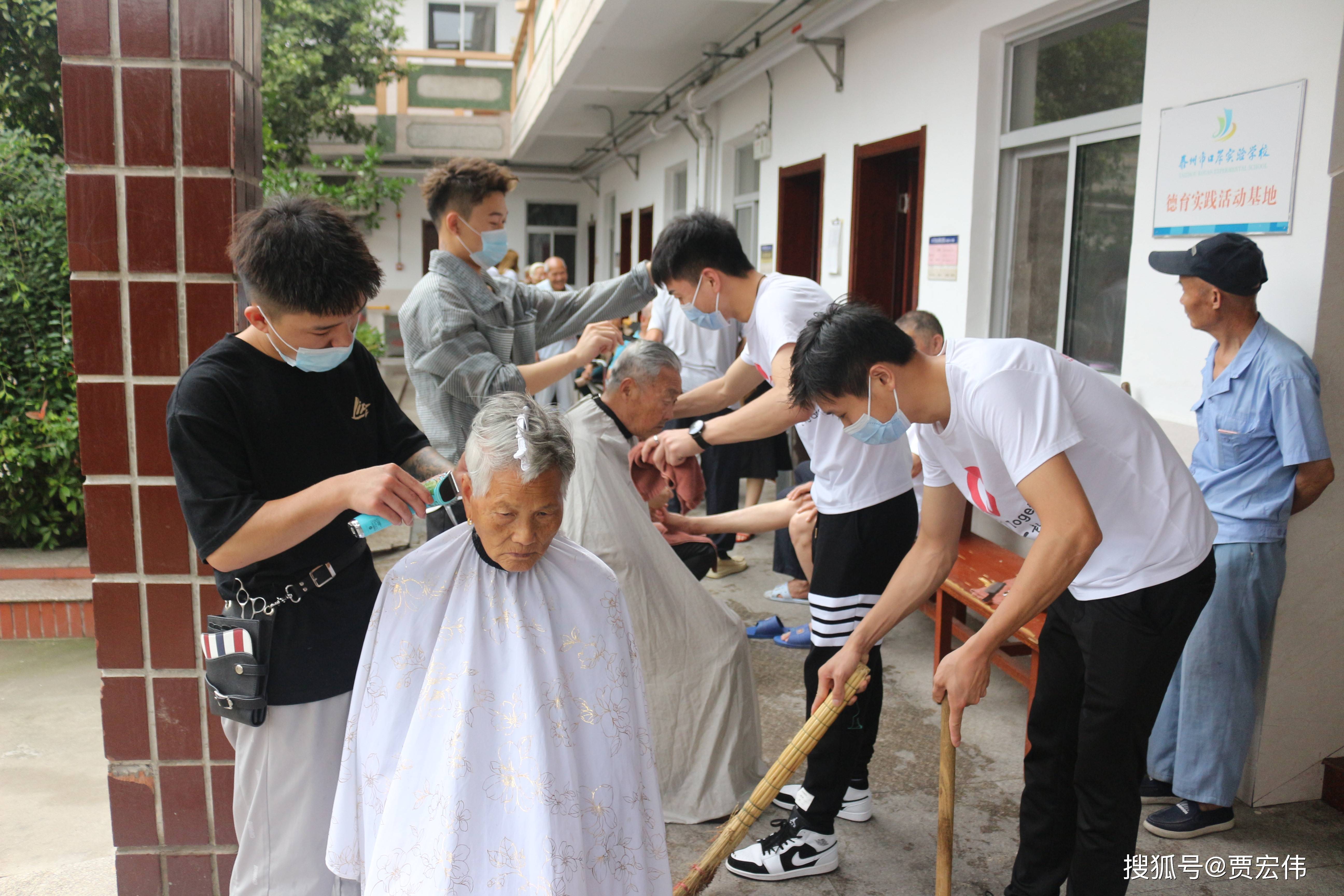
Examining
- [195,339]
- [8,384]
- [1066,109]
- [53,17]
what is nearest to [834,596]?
[195,339]

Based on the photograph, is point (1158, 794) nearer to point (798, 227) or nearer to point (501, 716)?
point (501, 716)

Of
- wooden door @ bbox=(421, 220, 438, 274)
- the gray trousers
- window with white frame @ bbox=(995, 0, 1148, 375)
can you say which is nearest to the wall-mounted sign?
window with white frame @ bbox=(995, 0, 1148, 375)

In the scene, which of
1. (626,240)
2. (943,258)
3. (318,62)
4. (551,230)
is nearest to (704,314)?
(943,258)

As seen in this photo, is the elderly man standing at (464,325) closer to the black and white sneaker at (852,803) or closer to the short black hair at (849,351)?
the short black hair at (849,351)

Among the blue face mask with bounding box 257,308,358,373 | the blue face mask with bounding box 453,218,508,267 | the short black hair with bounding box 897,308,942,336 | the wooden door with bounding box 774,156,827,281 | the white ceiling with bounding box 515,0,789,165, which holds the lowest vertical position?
the blue face mask with bounding box 257,308,358,373

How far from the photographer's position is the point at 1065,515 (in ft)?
5.74

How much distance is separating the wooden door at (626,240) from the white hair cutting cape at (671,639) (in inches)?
436

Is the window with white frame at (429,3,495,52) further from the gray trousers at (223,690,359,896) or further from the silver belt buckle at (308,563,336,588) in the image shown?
the gray trousers at (223,690,359,896)

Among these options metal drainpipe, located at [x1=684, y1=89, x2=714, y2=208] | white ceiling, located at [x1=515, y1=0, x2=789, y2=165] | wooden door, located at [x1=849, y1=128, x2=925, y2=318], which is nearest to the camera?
wooden door, located at [x1=849, y1=128, x2=925, y2=318]

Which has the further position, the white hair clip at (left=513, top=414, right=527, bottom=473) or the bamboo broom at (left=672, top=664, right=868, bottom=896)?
the bamboo broom at (left=672, top=664, right=868, bottom=896)

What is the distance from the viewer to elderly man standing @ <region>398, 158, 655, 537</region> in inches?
102

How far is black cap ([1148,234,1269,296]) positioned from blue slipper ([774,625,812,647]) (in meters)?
2.14

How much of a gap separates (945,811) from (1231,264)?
1.69 metres

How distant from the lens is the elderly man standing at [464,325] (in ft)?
8.52
